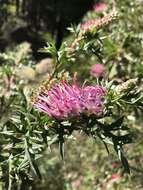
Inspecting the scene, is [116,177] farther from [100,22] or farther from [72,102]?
[72,102]

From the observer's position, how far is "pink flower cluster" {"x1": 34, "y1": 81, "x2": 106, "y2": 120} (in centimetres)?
274

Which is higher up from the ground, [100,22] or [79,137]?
[100,22]

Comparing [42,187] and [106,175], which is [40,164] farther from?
[106,175]

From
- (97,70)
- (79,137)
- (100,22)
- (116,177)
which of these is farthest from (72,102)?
(79,137)

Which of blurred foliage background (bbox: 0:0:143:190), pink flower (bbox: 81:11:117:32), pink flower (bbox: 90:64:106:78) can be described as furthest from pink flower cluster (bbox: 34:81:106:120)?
pink flower (bbox: 90:64:106:78)

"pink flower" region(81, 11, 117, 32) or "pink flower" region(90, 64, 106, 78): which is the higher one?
"pink flower" region(90, 64, 106, 78)

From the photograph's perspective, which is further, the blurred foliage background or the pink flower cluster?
the blurred foliage background

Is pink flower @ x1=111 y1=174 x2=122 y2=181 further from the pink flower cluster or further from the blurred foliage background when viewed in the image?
the pink flower cluster

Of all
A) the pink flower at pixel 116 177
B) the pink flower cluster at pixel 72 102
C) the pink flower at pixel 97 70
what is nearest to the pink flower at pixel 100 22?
the pink flower cluster at pixel 72 102

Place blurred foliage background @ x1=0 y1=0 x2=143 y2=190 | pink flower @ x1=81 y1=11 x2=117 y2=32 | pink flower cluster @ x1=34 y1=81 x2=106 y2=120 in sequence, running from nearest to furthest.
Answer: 1. pink flower cluster @ x1=34 y1=81 x2=106 y2=120
2. pink flower @ x1=81 y1=11 x2=117 y2=32
3. blurred foliage background @ x1=0 y1=0 x2=143 y2=190

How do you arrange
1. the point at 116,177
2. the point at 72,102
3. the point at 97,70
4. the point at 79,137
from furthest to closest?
the point at 79,137 → the point at 97,70 → the point at 116,177 → the point at 72,102

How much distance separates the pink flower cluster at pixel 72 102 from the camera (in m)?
2.74

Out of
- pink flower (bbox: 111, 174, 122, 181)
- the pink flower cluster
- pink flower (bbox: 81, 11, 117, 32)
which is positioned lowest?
pink flower (bbox: 111, 174, 122, 181)

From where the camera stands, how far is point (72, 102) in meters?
2.74
